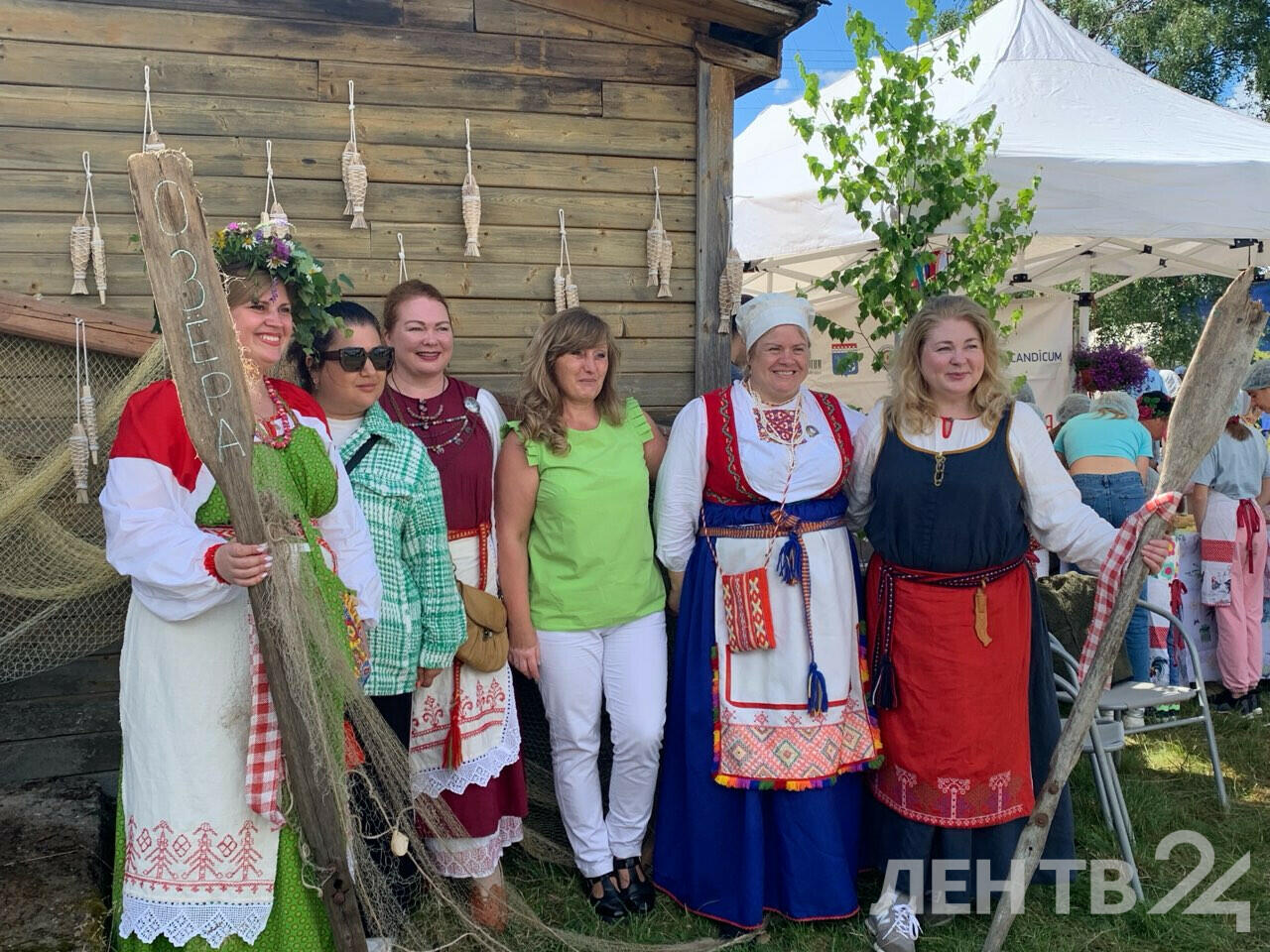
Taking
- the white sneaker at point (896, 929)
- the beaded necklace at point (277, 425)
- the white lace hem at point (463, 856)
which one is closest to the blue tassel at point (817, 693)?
A: the white sneaker at point (896, 929)

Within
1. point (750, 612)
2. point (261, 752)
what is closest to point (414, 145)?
point (750, 612)

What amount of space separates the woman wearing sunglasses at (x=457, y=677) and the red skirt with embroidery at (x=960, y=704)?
122 cm

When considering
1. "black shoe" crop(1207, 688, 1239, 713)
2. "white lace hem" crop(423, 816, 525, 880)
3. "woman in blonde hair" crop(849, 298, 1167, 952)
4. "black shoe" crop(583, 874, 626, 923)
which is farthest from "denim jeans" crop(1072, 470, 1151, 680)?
"white lace hem" crop(423, 816, 525, 880)

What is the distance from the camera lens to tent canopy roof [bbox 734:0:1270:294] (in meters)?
5.90

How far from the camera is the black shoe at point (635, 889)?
3346 mm

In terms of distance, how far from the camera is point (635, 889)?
133 inches

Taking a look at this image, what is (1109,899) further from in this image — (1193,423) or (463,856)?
(463,856)

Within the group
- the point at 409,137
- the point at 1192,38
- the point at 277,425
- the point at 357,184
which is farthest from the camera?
the point at 1192,38

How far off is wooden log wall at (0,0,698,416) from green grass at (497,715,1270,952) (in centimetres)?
197

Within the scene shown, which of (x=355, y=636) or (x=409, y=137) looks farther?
(x=409, y=137)

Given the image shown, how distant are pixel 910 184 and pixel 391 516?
2.76 metres

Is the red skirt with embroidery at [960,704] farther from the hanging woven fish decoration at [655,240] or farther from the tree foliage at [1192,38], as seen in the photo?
the tree foliage at [1192,38]

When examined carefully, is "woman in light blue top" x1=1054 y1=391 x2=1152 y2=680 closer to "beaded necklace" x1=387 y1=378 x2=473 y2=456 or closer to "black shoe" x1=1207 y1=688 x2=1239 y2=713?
"black shoe" x1=1207 y1=688 x2=1239 y2=713

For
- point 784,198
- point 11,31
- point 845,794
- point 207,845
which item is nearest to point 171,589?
point 207,845
